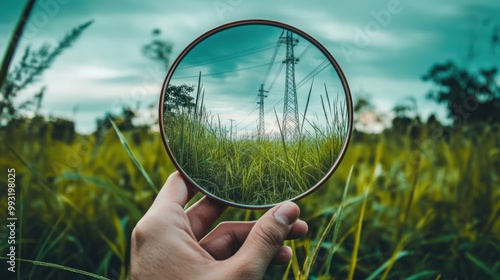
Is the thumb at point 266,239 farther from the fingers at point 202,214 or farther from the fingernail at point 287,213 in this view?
the fingers at point 202,214

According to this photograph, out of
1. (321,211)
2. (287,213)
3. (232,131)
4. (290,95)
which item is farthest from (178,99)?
(321,211)

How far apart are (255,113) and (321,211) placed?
1101mm

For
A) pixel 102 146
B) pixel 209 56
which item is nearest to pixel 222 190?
pixel 209 56

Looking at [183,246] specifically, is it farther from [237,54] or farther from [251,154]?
[237,54]

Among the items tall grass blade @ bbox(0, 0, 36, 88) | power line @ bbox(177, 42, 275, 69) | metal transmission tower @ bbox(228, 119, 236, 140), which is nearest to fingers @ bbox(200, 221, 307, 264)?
metal transmission tower @ bbox(228, 119, 236, 140)

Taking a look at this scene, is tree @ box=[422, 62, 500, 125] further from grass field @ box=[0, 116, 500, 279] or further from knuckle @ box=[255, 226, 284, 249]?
knuckle @ box=[255, 226, 284, 249]

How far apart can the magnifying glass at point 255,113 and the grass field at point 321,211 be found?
0.66m

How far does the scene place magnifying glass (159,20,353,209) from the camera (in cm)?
129

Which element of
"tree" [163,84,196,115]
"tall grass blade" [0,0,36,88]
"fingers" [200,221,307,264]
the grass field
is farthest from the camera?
the grass field

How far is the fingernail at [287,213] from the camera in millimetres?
1226

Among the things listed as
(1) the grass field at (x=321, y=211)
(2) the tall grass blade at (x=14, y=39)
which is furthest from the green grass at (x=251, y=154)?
(1) the grass field at (x=321, y=211)

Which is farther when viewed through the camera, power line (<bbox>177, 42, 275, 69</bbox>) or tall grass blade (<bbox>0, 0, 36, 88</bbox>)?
power line (<bbox>177, 42, 275, 69</bbox>)

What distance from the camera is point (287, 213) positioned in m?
1.23

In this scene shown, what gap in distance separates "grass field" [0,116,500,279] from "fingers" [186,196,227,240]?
0.57 m
